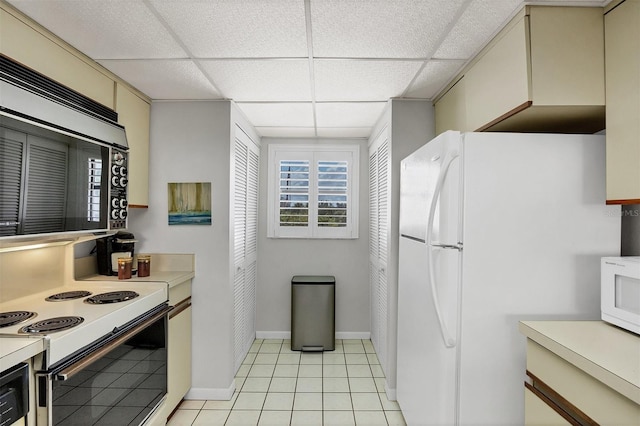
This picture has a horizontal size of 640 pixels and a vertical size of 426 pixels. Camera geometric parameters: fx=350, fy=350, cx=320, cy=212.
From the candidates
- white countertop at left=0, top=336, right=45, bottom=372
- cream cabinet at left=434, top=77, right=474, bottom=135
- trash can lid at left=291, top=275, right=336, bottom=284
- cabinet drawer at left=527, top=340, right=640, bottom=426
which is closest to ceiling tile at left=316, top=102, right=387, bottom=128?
cream cabinet at left=434, top=77, right=474, bottom=135

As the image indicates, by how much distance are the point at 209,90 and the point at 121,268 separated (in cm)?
138

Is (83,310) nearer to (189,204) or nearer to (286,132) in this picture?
(189,204)

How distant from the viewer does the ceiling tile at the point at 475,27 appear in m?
1.50

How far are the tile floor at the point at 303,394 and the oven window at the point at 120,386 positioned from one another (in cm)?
57

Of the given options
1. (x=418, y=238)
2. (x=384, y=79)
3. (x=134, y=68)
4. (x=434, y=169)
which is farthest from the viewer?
(x=384, y=79)

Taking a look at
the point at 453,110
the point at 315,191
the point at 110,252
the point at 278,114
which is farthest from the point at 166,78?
the point at 315,191

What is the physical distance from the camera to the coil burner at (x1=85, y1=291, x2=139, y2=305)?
1.86 meters

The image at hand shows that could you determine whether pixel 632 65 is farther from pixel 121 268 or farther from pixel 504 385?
pixel 121 268

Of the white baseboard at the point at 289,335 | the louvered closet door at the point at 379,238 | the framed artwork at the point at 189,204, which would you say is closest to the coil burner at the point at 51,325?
the framed artwork at the point at 189,204

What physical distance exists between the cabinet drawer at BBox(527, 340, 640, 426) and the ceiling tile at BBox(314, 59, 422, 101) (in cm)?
162

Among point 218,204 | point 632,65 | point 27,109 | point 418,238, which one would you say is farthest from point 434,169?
point 27,109

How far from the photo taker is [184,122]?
2.72m

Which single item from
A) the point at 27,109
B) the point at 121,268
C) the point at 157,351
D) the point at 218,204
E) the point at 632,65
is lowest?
the point at 157,351

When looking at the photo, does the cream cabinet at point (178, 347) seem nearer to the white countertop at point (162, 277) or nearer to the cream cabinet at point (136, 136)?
the white countertop at point (162, 277)
